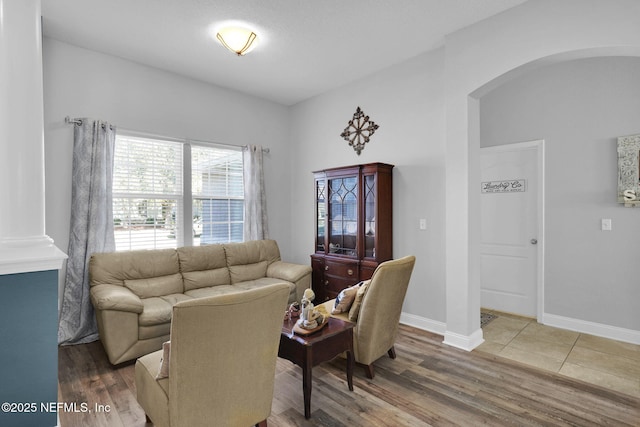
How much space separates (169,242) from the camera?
4117 mm

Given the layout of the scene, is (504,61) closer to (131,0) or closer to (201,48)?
(201,48)

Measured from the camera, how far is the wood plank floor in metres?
2.09

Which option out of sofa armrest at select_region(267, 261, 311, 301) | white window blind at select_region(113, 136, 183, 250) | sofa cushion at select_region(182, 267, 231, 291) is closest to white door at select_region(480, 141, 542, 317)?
sofa armrest at select_region(267, 261, 311, 301)

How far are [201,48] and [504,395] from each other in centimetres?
410

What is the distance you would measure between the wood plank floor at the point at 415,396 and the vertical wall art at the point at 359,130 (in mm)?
2601

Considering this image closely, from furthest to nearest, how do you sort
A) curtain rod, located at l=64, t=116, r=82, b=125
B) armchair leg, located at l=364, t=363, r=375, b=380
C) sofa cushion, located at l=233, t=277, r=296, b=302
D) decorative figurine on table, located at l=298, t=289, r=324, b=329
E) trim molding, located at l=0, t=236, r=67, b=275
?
sofa cushion, located at l=233, t=277, r=296, b=302
curtain rod, located at l=64, t=116, r=82, b=125
armchair leg, located at l=364, t=363, r=375, b=380
decorative figurine on table, located at l=298, t=289, r=324, b=329
trim molding, located at l=0, t=236, r=67, b=275

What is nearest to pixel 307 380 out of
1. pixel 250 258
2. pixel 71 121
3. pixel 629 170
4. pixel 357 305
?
pixel 357 305

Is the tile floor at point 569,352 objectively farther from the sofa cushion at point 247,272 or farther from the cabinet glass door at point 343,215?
the sofa cushion at point 247,272

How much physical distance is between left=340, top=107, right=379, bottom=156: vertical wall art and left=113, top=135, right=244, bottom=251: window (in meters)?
1.62

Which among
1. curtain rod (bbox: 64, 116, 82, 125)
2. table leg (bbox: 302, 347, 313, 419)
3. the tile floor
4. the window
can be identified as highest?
curtain rod (bbox: 64, 116, 82, 125)

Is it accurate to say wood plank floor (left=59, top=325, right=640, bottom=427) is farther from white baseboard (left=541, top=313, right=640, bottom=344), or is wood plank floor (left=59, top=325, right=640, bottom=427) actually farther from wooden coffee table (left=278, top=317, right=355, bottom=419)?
white baseboard (left=541, top=313, right=640, bottom=344)

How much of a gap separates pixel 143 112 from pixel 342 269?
2.97 m

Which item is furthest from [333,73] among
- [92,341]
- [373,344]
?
[92,341]

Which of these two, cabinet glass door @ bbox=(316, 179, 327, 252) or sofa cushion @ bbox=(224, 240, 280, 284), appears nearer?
sofa cushion @ bbox=(224, 240, 280, 284)
